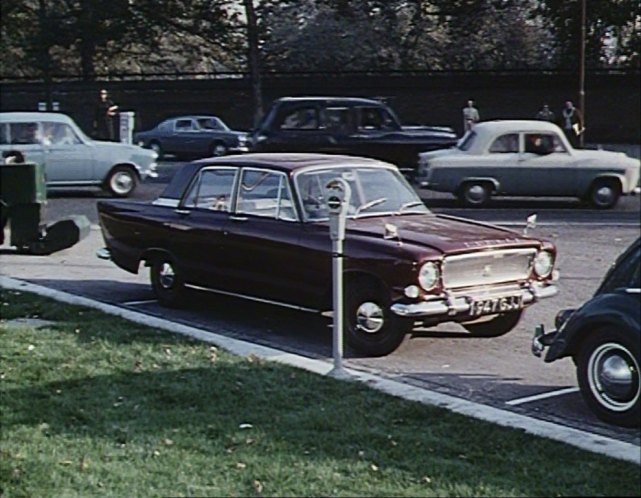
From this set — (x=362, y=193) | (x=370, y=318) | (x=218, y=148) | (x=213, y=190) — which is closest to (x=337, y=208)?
(x=370, y=318)

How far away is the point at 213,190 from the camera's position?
32.2 ft

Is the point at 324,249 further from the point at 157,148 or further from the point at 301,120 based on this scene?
the point at 157,148

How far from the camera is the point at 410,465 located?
4.96 metres

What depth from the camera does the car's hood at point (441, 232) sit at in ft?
26.3

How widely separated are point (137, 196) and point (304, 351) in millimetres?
11079

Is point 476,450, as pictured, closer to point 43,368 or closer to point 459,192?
point 43,368

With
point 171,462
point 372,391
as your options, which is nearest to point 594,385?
point 372,391

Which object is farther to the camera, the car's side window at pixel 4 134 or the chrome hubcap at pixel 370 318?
the car's side window at pixel 4 134

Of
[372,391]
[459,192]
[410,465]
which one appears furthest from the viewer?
[459,192]

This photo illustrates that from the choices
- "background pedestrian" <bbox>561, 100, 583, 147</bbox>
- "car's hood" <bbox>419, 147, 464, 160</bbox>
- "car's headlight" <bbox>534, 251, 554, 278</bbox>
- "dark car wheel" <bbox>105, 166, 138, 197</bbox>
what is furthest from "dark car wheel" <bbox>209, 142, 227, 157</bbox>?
"background pedestrian" <bbox>561, 100, 583, 147</bbox>

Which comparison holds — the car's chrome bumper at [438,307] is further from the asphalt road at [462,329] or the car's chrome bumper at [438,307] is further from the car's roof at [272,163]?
the car's roof at [272,163]

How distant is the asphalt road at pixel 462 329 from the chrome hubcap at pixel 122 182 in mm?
5456

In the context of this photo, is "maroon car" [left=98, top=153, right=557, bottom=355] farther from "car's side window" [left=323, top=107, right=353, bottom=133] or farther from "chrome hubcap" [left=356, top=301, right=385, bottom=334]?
"car's side window" [left=323, top=107, right=353, bottom=133]

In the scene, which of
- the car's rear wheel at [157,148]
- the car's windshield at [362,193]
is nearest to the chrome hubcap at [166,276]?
the car's windshield at [362,193]
